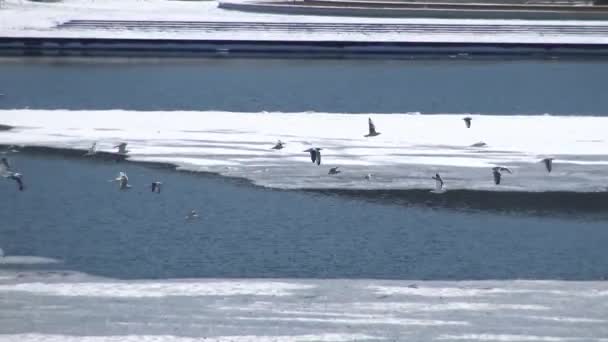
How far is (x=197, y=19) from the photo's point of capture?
95.2ft

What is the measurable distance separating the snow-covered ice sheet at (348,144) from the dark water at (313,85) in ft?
3.79

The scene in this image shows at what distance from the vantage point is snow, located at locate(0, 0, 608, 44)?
26.2 m

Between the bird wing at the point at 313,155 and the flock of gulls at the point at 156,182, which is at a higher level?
the bird wing at the point at 313,155

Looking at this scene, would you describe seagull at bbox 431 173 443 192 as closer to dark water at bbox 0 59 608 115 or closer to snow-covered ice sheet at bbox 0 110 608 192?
snow-covered ice sheet at bbox 0 110 608 192

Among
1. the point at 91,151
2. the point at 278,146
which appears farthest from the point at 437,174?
the point at 91,151

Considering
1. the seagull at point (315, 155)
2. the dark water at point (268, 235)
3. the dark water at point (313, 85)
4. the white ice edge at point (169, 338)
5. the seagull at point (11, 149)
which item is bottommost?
the dark water at point (313, 85)

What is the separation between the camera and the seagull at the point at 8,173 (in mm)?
10610

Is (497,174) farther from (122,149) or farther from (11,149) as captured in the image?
(11,149)

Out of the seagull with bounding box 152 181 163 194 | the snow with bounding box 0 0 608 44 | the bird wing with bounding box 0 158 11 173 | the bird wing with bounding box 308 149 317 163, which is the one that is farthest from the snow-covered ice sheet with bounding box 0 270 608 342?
the snow with bounding box 0 0 608 44

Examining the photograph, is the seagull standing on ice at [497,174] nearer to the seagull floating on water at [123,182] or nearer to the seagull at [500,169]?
the seagull at [500,169]

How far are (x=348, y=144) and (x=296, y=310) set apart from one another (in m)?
6.31

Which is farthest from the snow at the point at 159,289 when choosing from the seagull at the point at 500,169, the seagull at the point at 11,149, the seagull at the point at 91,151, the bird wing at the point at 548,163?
the seagull at the point at 11,149

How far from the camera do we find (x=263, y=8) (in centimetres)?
3139

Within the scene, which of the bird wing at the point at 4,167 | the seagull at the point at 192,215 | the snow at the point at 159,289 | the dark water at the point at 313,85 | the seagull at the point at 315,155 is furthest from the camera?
the dark water at the point at 313,85
